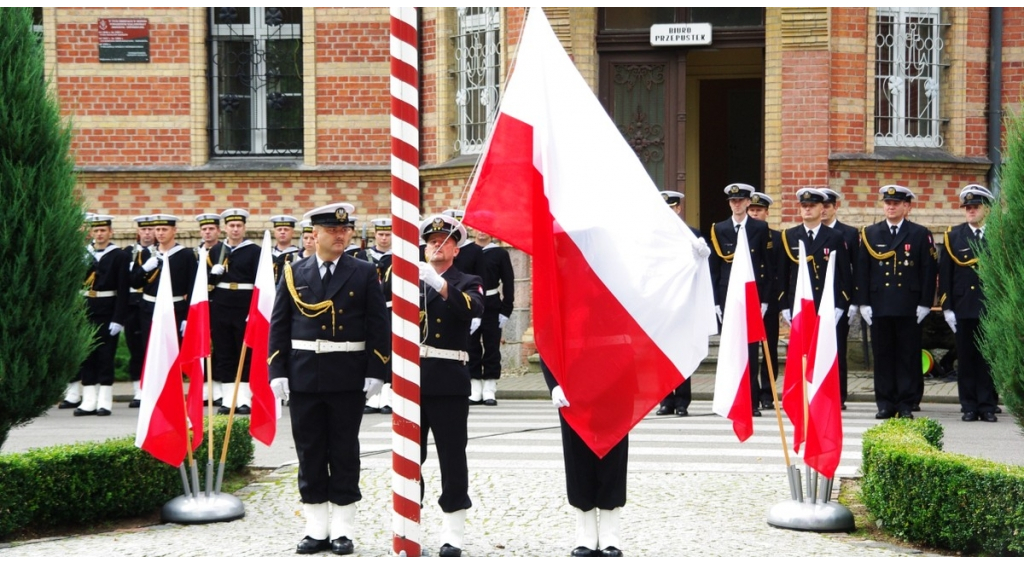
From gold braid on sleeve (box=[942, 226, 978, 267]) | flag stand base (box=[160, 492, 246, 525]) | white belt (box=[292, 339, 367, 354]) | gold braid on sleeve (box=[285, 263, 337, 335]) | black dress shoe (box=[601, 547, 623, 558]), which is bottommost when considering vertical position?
flag stand base (box=[160, 492, 246, 525])

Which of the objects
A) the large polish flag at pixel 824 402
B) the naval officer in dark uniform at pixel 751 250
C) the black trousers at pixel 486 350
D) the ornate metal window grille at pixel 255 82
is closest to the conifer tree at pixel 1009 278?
the large polish flag at pixel 824 402

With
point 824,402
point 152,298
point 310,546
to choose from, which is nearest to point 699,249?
point 824,402

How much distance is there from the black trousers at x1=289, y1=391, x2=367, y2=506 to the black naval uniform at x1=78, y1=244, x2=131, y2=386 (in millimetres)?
8079

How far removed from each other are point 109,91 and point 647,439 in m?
11.2

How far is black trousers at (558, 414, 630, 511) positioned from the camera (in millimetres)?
7582

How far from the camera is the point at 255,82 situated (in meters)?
20.8

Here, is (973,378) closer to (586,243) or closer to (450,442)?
(450,442)

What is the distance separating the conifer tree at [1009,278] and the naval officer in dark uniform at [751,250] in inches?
244

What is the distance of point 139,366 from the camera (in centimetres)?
1642

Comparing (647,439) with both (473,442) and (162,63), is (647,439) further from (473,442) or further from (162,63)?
(162,63)

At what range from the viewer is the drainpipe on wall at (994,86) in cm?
1839

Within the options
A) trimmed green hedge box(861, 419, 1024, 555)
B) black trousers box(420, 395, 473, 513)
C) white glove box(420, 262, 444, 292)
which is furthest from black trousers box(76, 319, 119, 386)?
trimmed green hedge box(861, 419, 1024, 555)

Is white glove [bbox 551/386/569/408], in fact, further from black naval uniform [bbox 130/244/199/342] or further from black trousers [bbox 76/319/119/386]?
black trousers [bbox 76/319/119/386]

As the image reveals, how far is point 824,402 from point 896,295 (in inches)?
218
